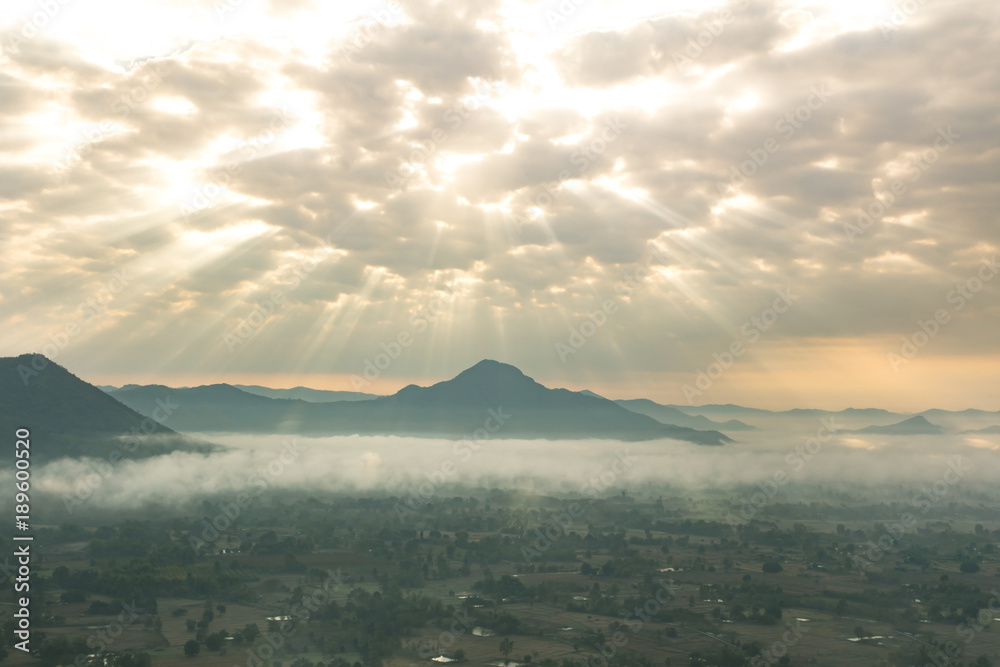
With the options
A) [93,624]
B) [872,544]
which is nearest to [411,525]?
[93,624]

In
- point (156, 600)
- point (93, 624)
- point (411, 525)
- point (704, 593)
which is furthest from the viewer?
point (411, 525)

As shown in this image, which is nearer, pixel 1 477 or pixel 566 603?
pixel 566 603

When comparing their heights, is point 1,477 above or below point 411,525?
above

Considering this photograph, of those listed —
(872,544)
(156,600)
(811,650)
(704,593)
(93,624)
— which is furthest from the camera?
(872,544)

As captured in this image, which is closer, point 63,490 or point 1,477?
point 1,477

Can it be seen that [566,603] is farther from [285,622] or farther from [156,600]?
[156,600]

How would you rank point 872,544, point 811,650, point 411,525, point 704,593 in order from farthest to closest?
point 411,525 < point 872,544 < point 704,593 < point 811,650

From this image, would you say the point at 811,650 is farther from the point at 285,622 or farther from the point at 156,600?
the point at 156,600

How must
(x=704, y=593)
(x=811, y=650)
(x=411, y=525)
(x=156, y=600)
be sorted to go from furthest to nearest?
(x=411, y=525) → (x=704, y=593) → (x=156, y=600) → (x=811, y=650)

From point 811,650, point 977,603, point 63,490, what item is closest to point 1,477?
point 63,490
